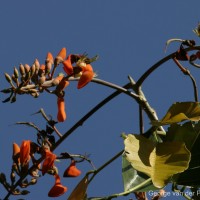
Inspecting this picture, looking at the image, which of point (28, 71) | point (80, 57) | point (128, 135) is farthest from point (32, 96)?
point (128, 135)

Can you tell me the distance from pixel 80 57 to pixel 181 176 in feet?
2.05

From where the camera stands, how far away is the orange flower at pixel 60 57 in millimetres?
1571

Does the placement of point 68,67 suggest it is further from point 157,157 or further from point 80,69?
point 157,157

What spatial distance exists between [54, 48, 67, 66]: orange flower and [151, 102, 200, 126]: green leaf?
56 cm

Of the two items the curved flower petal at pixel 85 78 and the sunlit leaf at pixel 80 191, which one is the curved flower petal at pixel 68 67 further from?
the sunlit leaf at pixel 80 191

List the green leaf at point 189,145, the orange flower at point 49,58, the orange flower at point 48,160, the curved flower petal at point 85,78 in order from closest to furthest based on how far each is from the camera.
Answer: the green leaf at point 189,145 → the orange flower at point 48,160 → the curved flower petal at point 85,78 → the orange flower at point 49,58

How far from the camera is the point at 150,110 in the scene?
147 cm

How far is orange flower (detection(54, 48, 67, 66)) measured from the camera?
157cm

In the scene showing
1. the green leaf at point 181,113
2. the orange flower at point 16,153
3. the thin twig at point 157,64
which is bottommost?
the orange flower at point 16,153

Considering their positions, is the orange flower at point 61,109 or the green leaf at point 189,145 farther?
the orange flower at point 61,109

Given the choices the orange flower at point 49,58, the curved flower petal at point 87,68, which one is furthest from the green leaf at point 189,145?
the orange flower at point 49,58

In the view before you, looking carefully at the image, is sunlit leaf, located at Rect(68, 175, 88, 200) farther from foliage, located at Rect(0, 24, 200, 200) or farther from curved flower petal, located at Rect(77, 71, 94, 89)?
curved flower petal, located at Rect(77, 71, 94, 89)

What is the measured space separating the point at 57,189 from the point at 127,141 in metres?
0.50

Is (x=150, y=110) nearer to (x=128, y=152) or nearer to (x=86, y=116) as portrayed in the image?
(x=86, y=116)
